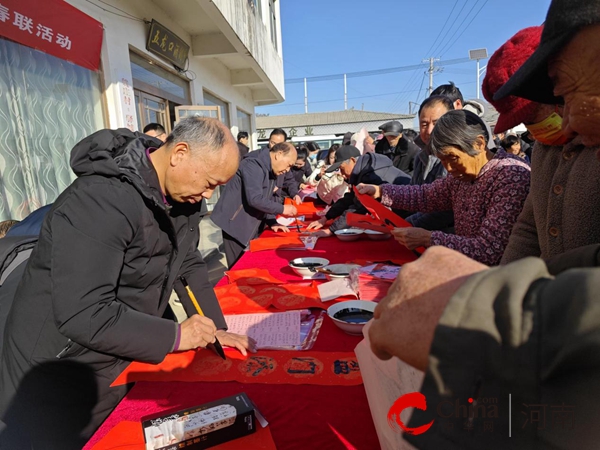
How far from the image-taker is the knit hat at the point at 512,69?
4.05 feet

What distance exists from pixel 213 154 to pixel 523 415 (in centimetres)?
117

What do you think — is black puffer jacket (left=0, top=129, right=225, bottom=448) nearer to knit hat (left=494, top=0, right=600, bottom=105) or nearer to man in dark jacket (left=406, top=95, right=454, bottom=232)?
knit hat (left=494, top=0, right=600, bottom=105)

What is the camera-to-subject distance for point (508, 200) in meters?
1.57

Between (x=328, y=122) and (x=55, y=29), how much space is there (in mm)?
33481

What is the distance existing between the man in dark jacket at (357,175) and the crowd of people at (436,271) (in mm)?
858

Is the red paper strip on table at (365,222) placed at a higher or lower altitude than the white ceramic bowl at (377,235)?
higher

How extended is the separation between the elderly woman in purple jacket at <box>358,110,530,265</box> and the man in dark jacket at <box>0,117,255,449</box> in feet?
3.40

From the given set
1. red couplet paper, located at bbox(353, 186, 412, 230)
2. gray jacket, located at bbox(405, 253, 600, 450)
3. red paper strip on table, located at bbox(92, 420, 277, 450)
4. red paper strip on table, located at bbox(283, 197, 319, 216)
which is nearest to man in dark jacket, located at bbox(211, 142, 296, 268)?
red paper strip on table, located at bbox(283, 197, 319, 216)

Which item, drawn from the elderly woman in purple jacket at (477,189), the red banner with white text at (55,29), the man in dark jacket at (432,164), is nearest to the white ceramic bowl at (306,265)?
the elderly woman in purple jacket at (477,189)

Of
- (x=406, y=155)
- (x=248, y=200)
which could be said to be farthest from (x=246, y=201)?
(x=406, y=155)

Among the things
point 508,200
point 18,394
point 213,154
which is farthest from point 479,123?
point 18,394

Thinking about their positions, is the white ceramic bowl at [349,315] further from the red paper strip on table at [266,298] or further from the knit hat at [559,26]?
the knit hat at [559,26]

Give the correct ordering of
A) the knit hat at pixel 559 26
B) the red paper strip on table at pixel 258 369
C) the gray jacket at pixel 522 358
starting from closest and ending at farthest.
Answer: the gray jacket at pixel 522 358 → the knit hat at pixel 559 26 → the red paper strip on table at pixel 258 369

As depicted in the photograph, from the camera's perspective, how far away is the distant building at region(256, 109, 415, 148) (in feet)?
108
